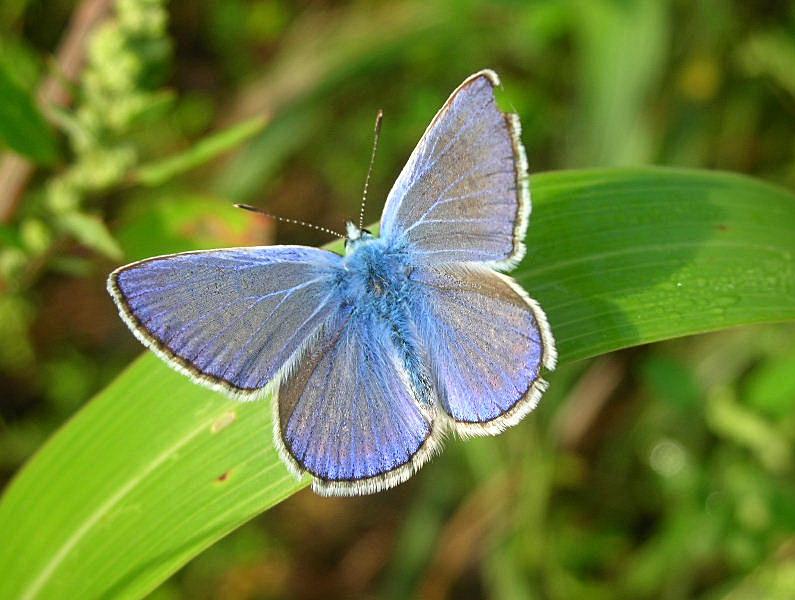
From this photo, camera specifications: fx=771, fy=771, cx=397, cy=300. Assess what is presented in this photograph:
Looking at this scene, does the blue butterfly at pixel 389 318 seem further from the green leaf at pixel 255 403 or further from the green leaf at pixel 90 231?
the green leaf at pixel 90 231

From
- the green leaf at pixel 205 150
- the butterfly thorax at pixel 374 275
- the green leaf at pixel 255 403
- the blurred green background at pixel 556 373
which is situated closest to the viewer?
the green leaf at pixel 255 403

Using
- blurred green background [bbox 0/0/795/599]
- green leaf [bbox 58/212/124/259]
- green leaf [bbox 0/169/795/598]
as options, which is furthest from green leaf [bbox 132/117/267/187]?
blurred green background [bbox 0/0/795/599]

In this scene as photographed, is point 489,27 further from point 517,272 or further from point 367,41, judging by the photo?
point 517,272

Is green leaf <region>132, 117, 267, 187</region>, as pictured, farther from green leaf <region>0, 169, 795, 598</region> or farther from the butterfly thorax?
green leaf <region>0, 169, 795, 598</region>

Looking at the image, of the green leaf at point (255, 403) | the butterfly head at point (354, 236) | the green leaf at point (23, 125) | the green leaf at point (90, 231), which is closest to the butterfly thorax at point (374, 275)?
the butterfly head at point (354, 236)

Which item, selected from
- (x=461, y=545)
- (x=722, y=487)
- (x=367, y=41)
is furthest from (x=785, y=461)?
(x=367, y=41)

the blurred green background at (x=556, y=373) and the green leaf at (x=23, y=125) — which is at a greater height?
the green leaf at (x=23, y=125)
